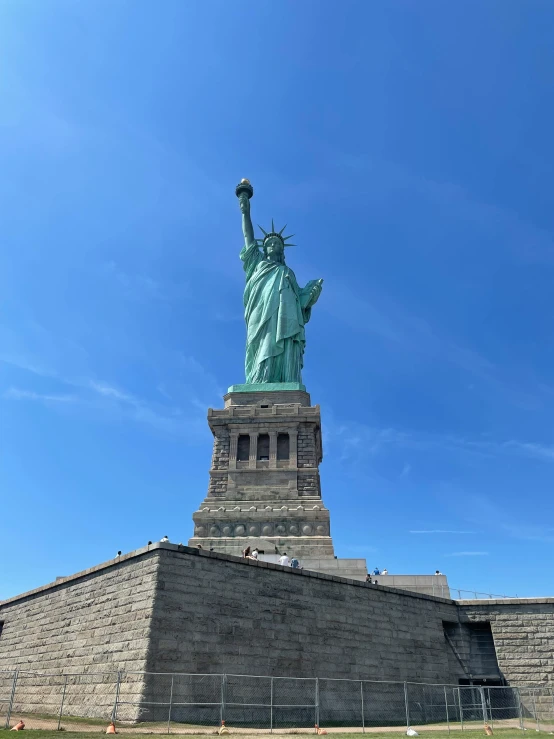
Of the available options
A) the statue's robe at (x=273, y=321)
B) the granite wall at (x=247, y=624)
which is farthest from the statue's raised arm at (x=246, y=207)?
the granite wall at (x=247, y=624)

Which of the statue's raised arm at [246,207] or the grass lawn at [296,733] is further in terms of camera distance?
the statue's raised arm at [246,207]

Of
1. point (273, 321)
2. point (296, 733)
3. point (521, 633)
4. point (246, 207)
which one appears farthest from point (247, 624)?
point (246, 207)

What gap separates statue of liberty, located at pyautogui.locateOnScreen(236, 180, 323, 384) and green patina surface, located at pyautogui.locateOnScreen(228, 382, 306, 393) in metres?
1.39

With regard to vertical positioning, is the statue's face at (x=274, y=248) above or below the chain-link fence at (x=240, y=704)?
above

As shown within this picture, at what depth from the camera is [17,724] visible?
13.3 m

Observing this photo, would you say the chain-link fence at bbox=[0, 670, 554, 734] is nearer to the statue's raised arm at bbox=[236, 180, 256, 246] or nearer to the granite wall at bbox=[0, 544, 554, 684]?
the granite wall at bbox=[0, 544, 554, 684]

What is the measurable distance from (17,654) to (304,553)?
12.4 m

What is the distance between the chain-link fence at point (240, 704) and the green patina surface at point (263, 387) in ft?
61.4

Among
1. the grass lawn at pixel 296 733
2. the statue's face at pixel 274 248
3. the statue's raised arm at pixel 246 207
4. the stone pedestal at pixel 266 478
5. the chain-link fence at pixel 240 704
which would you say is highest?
the statue's raised arm at pixel 246 207

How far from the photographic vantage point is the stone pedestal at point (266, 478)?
29016 mm

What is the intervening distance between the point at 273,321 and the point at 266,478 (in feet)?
38.3

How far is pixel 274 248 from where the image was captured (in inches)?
1697

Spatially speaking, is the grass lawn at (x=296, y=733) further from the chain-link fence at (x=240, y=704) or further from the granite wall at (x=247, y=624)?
the granite wall at (x=247, y=624)

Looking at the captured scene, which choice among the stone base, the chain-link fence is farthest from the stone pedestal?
the chain-link fence
